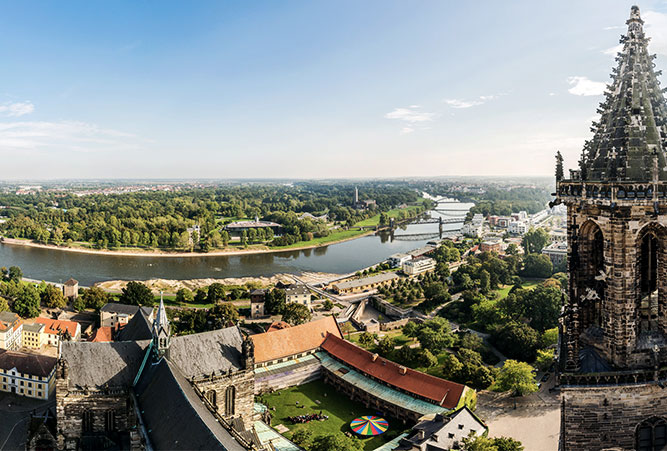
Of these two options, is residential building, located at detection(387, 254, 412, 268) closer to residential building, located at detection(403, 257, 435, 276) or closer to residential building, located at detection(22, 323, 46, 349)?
residential building, located at detection(403, 257, 435, 276)

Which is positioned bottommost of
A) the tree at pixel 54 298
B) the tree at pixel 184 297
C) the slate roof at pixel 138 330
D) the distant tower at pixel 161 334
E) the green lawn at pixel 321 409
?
the green lawn at pixel 321 409

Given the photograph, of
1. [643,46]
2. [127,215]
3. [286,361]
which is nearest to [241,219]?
[127,215]

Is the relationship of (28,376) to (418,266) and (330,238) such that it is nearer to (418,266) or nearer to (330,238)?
(418,266)

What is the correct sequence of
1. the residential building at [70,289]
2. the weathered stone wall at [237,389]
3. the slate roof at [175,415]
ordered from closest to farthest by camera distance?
1. the slate roof at [175,415]
2. the weathered stone wall at [237,389]
3. the residential building at [70,289]

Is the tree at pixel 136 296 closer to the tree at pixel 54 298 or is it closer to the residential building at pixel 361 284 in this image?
the tree at pixel 54 298

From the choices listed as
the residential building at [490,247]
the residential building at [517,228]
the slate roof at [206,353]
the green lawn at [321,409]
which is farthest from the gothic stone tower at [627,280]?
the residential building at [517,228]
